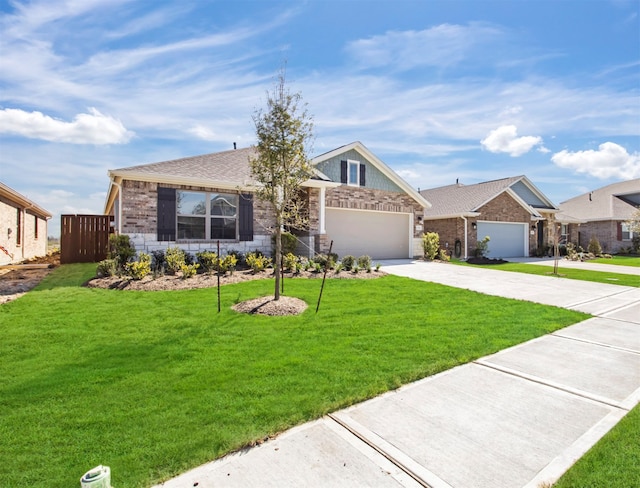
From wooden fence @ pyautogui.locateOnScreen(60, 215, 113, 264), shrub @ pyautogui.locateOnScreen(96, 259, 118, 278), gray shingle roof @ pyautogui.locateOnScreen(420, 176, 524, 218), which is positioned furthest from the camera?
gray shingle roof @ pyautogui.locateOnScreen(420, 176, 524, 218)

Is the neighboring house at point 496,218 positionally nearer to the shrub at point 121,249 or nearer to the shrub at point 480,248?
the shrub at point 480,248

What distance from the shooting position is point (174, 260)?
33.7ft

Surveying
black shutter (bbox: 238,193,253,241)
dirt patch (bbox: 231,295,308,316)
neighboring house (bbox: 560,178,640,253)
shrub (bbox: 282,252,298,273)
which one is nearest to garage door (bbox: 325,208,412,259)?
black shutter (bbox: 238,193,253,241)

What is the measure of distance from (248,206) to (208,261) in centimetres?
306

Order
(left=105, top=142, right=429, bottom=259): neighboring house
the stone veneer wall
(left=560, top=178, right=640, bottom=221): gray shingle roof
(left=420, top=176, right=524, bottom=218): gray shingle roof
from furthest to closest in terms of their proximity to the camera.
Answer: (left=560, top=178, right=640, bottom=221): gray shingle roof, (left=420, top=176, right=524, bottom=218): gray shingle roof, (left=105, top=142, right=429, bottom=259): neighboring house, the stone veneer wall

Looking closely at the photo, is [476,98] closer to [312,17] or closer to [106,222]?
[312,17]

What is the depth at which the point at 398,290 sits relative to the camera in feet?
29.2

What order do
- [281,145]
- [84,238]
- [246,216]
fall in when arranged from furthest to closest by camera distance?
1. [84,238]
2. [246,216]
3. [281,145]

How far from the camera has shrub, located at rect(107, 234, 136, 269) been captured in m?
10.4

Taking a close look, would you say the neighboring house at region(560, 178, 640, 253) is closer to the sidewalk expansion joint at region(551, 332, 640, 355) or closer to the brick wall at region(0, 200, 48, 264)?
the sidewalk expansion joint at region(551, 332, 640, 355)

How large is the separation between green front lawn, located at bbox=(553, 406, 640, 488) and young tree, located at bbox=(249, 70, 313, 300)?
5.02m

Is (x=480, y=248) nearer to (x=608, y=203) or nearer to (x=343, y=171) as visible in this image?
(x=343, y=171)

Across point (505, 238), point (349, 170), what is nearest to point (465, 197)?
point (505, 238)

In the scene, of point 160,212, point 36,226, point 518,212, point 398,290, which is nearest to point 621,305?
point 398,290
